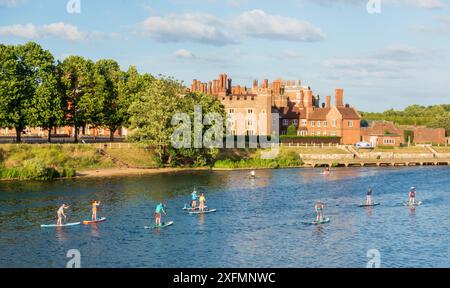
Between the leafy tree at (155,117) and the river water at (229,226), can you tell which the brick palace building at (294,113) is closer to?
the leafy tree at (155,117)

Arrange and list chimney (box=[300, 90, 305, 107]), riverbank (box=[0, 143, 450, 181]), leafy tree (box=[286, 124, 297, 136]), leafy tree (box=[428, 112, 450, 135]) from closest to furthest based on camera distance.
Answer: riverbank (box=[0, 143, 450, 181]), leafy tree (box=[286, 124, 297, 136]), chimney (box=[300, 90, 305, 107]), leafy tree (box=[428, 112, 450, 135])

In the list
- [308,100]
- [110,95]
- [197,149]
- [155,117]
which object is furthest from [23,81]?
[308,100]

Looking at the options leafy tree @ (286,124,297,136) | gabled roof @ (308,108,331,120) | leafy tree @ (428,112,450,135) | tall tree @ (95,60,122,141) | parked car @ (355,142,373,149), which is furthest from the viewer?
leafy tree @ (428,112,450,135)

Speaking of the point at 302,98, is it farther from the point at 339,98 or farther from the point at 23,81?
the point at 23,81

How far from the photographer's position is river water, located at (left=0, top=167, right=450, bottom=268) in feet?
158

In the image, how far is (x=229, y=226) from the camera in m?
60.1

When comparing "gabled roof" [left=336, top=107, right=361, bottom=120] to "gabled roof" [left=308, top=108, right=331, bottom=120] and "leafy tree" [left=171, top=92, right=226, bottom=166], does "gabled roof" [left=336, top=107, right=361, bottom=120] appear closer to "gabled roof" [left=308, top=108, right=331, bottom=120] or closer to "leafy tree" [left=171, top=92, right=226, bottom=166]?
"gabled roof" [left=308, top=108, right=331, bottom=120]

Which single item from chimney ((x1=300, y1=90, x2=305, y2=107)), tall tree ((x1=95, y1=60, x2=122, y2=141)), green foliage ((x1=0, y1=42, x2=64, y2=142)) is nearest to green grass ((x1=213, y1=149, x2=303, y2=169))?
tall tree ((x1=95, y1=60, x2=122, y2=141))

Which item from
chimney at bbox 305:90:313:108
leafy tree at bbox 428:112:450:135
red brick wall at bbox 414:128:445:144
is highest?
chimney at bbox 305:90:313:108

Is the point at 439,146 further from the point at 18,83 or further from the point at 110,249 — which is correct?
the point at 110,249

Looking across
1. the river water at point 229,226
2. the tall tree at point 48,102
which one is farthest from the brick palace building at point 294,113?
the river water at point 229,226

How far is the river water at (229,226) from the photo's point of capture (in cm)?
4812

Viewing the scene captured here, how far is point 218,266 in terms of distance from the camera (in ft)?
151
